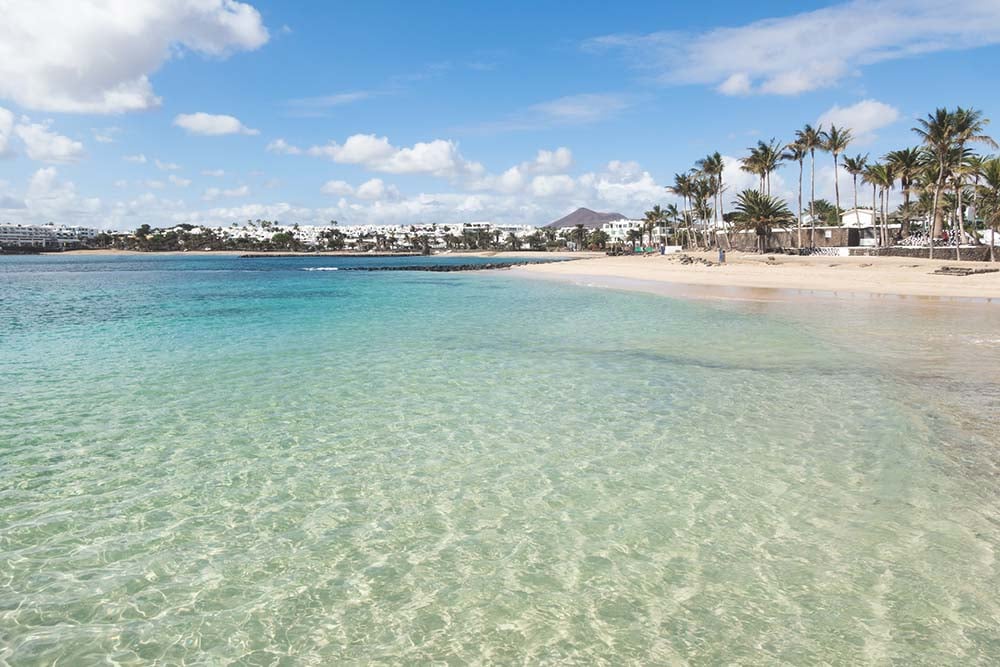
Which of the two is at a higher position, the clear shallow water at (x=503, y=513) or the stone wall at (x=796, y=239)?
the stone wall at (x=796, y=239)

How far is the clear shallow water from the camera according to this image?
4.75 meters

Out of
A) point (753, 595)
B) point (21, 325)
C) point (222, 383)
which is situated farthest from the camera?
point (21, 325)

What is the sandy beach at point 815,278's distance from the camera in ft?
121

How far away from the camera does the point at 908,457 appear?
8539 millimetres

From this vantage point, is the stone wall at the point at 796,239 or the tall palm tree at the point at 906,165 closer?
the tall palm tree at the point at 906,165

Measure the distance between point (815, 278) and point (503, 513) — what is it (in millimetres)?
46604

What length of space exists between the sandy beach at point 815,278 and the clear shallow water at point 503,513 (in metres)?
24.8

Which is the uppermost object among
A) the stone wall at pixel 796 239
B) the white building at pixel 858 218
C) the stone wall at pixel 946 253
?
the white building at pixel 858 218

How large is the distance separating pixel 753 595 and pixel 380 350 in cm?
1454

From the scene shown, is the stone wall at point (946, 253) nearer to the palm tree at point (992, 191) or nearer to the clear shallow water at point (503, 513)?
the palm tree at point (992, 191)

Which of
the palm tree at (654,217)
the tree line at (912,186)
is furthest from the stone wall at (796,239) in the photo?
the palm tree at (654,217)

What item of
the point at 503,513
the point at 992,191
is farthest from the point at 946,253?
the point at 503,513

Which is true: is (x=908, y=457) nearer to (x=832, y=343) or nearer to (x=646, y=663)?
(x=646, y=663)

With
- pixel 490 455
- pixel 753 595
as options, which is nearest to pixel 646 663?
pixel 753 595
